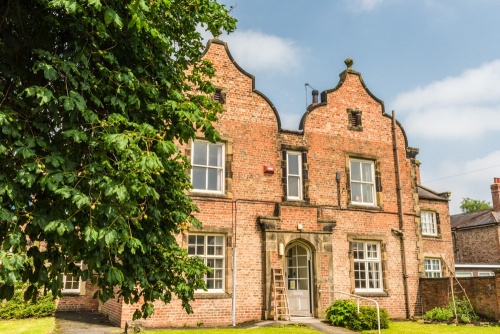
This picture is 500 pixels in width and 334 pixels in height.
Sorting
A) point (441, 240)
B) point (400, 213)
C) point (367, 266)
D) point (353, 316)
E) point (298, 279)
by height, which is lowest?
point (353, 316)

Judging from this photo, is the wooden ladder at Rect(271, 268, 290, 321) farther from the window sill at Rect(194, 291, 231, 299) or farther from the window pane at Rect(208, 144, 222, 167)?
the window pane at Rect(208, 144, 222, 167)

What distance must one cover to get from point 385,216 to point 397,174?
2.06 metres

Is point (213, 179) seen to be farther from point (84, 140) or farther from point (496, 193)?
point (496, 193)

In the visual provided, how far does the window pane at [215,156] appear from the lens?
17.5m

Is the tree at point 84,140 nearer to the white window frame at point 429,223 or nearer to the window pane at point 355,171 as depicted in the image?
the window pane at point 355,171

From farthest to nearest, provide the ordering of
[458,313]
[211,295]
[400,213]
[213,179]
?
[400,213]
[458,313]
[213,179]
[211,295]

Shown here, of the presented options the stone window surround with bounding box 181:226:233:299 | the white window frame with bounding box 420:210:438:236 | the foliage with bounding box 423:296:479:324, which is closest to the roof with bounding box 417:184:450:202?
the white window frame with bounding box 420:210:438:236

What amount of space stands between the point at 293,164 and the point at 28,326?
11.4 meters

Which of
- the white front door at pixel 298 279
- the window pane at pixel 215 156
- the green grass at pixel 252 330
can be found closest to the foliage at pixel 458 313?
the white front door at pixel 298 279

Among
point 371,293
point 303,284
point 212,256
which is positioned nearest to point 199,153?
point 212,256

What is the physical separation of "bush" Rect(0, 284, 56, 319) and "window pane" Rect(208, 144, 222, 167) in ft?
28.4

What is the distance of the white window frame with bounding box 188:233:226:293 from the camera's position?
16.7 metres

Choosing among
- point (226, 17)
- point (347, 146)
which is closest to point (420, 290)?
point (347, 146)

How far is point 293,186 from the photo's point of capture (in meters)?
18.8
